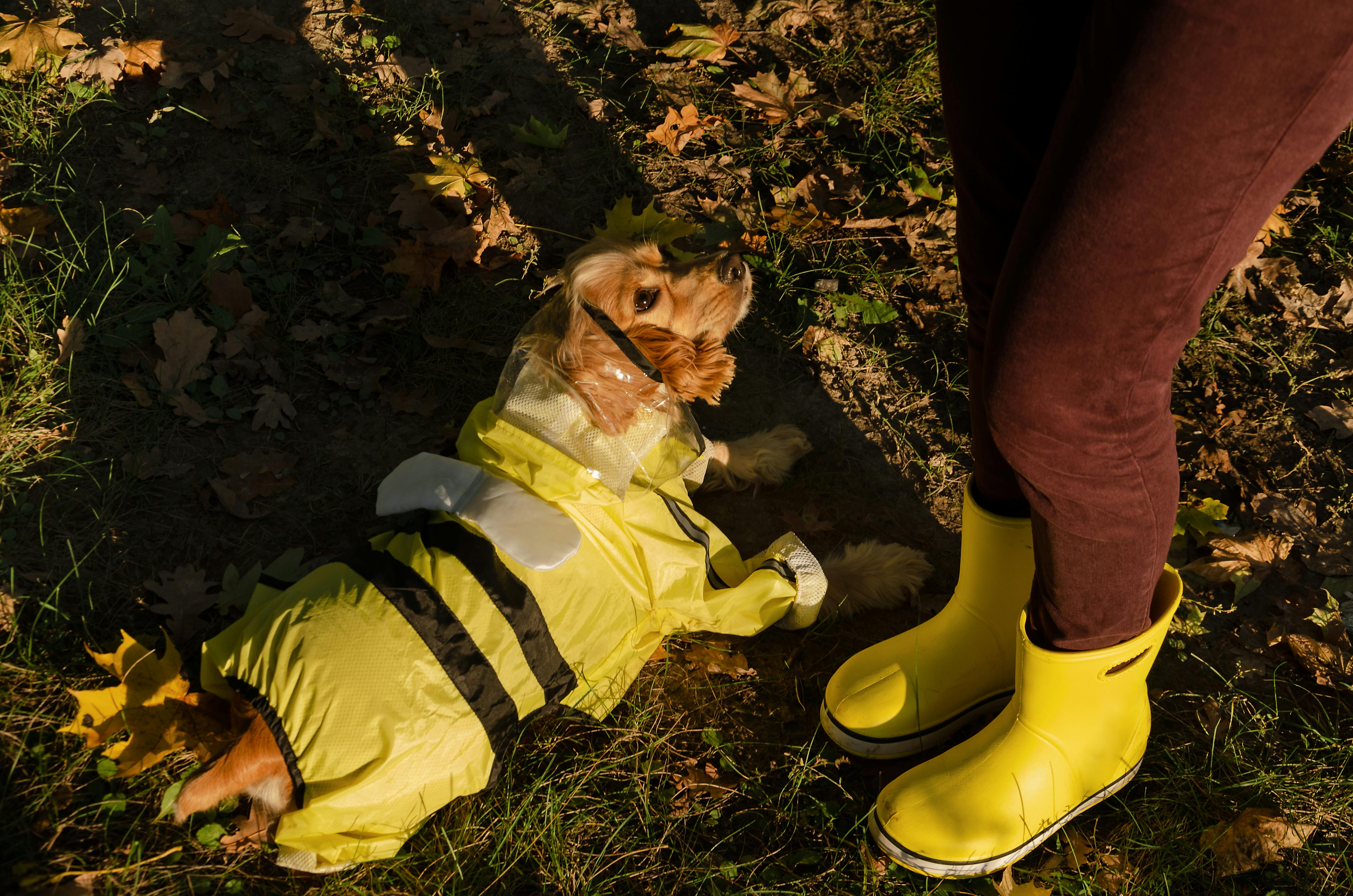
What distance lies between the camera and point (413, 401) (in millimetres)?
3514

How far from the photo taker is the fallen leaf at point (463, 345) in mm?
3605

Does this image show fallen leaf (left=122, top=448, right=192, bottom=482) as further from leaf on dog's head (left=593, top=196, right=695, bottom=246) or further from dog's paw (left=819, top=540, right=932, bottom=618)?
dog's paw (left=819, top=540, right=932, bottom=618)

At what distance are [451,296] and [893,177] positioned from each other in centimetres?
227

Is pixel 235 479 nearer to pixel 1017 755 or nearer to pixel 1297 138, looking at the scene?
pixel 1017 755

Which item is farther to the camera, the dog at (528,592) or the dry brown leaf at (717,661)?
the dry brown leaf at (717,661)

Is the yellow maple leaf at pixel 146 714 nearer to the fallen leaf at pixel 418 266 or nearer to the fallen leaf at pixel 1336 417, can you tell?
the fallen leaf at pixel 418 266

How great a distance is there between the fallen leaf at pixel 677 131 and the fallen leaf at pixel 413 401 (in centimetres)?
182

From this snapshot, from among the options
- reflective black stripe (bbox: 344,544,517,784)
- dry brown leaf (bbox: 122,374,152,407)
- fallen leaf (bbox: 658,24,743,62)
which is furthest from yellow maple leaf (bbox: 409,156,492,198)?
reflective black stripe (bbox: 344,544,517,784)

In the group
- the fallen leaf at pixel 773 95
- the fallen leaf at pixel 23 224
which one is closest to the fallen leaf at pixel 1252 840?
the fallen leaf at pixel 773 95

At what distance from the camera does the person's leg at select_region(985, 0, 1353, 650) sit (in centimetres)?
108

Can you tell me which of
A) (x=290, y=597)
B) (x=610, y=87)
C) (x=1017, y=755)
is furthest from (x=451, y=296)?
(x=1017, y=755)

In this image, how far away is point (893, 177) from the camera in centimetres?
398

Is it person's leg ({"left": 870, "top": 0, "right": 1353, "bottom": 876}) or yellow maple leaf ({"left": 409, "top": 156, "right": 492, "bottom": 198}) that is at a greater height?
person's leg ({"left": 870, "top": 0, "right": 1353, "bottom": 876})

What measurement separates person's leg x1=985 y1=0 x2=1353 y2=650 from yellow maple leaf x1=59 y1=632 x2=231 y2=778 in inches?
102
